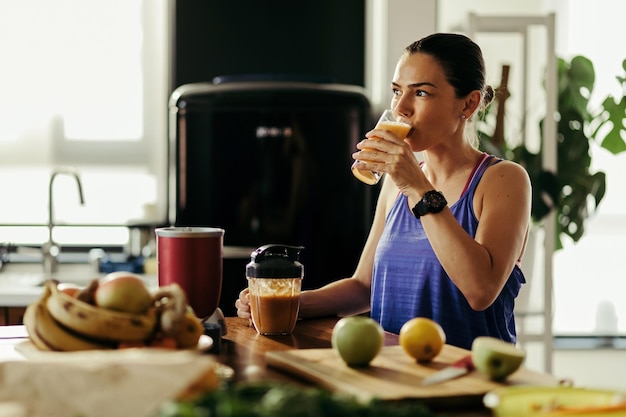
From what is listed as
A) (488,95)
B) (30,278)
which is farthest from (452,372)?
(30,278)

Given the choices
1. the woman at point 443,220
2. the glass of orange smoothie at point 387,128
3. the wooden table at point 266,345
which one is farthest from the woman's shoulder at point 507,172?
the wooden table at point 266,345

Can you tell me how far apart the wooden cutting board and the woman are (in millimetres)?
493

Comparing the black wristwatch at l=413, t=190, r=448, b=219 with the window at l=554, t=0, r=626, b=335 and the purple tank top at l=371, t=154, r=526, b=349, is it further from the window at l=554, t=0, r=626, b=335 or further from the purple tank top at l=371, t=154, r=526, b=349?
the window at l=554, t=0, r=626, b=335

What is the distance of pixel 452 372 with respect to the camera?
4.97ft

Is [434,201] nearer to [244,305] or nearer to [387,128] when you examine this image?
[387,128]

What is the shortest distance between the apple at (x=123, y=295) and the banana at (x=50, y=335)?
7 centimetres

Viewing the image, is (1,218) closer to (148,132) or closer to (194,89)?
(148,132)

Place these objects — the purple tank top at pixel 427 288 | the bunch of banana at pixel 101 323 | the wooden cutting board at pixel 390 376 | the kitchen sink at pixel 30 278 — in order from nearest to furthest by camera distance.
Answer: the wooden cutting board at pixel 390 376, the bunch of banana at pixel 101 323, the purple tank top at pixel 427 288, the kitchen sink at pixel 30 278

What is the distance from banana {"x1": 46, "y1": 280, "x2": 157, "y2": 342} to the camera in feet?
4.97

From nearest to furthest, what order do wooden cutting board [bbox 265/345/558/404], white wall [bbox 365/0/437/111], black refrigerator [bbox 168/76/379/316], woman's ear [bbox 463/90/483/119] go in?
wooden cutting board [bbox 265/345/558/404]
woman's ear [bbox 463/90/483/119]
black refrigerator [bbox 168/76/379/316]
white wall [bbox 365/0/437/111]

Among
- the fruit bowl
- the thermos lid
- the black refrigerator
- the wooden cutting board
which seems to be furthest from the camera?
the black refrigerator

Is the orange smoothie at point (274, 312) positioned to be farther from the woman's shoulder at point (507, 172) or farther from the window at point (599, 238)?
Answer: the window at point (599, 238)

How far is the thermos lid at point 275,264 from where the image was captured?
6.63 ft

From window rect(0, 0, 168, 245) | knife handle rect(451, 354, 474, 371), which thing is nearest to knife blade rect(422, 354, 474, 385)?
knife handle rect(451, 354, 474, 371)
